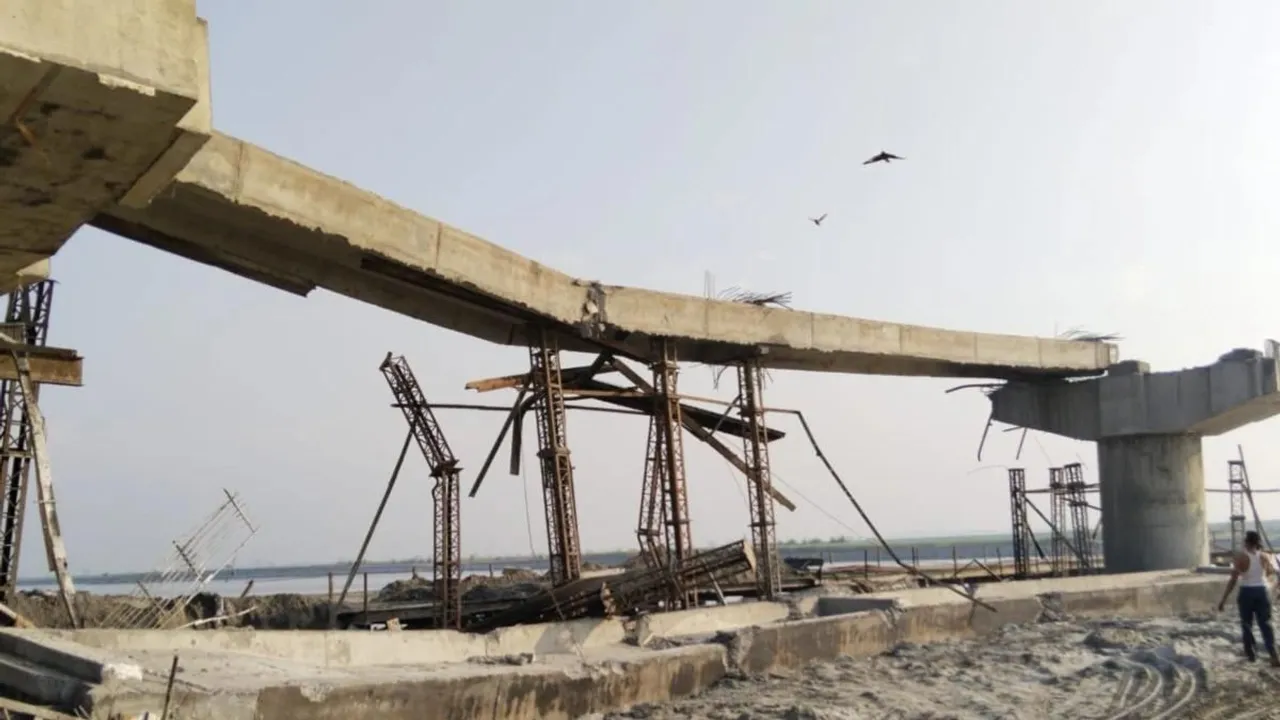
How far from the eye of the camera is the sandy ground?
1054 cm

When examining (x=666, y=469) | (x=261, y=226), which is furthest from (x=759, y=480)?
(x=261, y=226)

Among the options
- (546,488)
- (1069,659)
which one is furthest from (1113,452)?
(546,488)

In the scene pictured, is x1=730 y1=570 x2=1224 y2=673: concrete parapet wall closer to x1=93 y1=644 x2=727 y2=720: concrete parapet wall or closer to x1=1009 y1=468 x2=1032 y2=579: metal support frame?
x1=93 y1=644 x2=727 y2=720: concrete parapet wall

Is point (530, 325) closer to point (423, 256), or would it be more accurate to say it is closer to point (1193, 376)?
point (423, 256)

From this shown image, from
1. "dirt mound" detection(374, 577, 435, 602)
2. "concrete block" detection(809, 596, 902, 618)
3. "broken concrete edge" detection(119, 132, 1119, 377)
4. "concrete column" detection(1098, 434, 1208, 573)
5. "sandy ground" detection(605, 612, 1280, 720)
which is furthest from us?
"dirt mound" detection(374, 577, 435, 602)

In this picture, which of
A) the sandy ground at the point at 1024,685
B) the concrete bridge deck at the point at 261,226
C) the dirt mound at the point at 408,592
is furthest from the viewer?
the dirt mound at the point at 408,592

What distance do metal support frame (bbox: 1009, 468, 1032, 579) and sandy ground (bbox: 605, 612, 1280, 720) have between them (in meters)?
12.4

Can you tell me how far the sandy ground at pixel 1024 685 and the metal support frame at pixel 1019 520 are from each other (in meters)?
12.4

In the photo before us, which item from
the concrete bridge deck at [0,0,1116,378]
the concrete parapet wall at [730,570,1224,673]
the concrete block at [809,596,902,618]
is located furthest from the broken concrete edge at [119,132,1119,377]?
the concrete parapet wall at [730,570,1224,673]

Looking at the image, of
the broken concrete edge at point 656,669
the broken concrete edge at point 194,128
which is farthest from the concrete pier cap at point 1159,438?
the broken concrete edge at point 194,128

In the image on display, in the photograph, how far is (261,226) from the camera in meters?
11.9

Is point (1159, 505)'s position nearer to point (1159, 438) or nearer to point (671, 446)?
point (1159, 438)

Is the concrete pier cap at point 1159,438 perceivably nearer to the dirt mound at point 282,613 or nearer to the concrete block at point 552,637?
the concrete block at point 552,637

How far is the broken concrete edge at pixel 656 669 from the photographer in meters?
7.96
